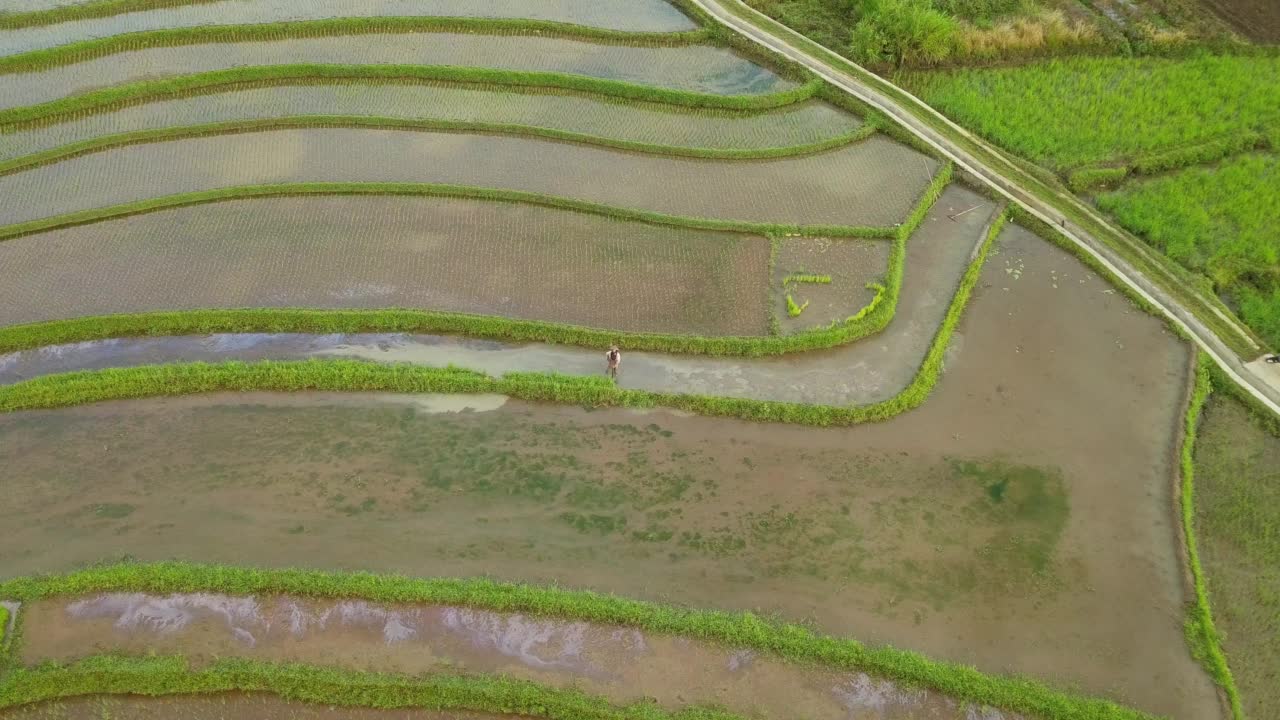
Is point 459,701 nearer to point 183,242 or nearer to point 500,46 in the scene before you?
point 183,242

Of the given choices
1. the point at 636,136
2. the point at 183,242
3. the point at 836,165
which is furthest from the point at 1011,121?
the point at 183,242

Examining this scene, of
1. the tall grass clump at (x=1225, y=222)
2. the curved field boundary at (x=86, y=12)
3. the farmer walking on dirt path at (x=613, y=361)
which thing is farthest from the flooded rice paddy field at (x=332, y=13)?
the tall grass clump at (x=1225, y=222)

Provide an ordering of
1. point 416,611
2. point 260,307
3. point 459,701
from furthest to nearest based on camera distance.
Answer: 1. point 260,307
2. point 416,611
3. point 459,701

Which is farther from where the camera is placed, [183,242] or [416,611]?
[183,242]

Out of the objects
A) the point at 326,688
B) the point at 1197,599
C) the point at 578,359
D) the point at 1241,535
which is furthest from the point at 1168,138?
the point at 326,688

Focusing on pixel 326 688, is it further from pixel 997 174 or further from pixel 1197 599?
pixel 997 174

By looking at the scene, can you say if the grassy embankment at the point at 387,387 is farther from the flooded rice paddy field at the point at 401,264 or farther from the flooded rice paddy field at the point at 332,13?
the flooded rice paddy field at the point at 332,13
